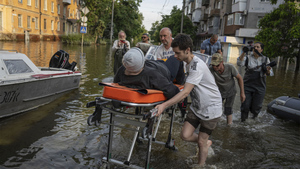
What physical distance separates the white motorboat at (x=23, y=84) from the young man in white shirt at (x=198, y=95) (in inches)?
165

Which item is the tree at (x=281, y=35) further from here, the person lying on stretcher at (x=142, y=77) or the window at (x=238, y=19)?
the person lying on stretcher at (x=142, y=77)

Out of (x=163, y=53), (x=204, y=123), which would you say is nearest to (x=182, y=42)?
(x=204, y=123)

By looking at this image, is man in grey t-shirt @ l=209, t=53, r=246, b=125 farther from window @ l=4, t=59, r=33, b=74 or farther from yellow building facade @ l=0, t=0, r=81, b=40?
yellow building facade @ l=0, t=0, r=81, b=40

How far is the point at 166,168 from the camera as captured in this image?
4320 millimetres

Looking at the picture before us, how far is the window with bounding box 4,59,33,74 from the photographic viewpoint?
253 inches

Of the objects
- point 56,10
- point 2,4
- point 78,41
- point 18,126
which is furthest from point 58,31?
point 18,126

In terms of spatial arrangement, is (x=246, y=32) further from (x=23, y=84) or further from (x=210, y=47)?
(x=23, y=84)

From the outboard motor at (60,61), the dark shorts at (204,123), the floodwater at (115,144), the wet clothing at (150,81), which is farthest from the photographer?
the outboard motor at (60,61)

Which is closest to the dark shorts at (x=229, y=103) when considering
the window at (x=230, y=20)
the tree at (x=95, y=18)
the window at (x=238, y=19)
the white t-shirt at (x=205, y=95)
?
the white t-shirt at (x=205, y=95)

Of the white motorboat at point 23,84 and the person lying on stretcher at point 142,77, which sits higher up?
the person lying on stretcher at point 142,77

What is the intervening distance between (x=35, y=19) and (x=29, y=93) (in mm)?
38891

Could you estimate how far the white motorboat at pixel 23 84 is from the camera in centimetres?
608

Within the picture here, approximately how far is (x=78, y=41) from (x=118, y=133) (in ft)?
118

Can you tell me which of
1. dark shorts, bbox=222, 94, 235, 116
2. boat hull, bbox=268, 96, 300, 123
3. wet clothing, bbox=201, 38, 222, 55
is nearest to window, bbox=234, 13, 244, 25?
wet clothing, bbox=201, 38, 222, 55
